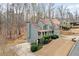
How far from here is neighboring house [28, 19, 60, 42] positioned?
1920 mm

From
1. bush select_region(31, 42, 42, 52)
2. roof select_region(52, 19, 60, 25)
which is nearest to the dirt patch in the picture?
bush select_region(31, 42, 42, 52)

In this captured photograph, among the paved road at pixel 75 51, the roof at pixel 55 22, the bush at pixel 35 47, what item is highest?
the roof at pixel 55 22

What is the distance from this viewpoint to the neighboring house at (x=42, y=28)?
1.92 metres

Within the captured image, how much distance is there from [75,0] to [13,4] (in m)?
0.52

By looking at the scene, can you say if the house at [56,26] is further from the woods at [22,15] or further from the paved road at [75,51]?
the paved road at [75,51]

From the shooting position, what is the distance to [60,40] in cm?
193

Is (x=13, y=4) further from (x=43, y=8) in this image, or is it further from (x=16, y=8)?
(x=43, y=8)

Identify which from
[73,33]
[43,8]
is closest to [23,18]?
[43,8]

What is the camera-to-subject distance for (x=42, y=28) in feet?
6.32

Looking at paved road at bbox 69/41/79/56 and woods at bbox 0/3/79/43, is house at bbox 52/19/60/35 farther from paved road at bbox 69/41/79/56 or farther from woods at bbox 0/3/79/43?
paved road at bbox 69/41/79/56

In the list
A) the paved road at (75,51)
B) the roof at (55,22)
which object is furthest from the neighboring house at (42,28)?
the paved road at (75,51)

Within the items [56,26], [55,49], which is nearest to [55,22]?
[56,26]

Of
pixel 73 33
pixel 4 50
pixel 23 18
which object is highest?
pixel 23 18

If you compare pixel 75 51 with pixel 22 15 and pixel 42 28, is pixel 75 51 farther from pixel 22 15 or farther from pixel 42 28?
pixel 22 15
